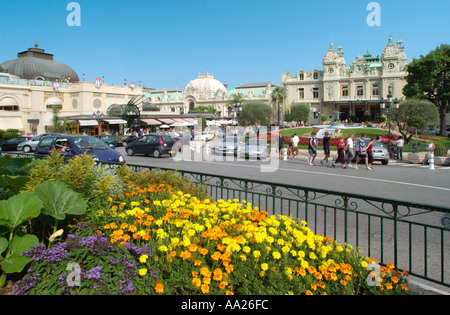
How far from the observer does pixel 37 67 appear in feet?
217

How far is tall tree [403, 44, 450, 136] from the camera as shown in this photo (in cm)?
4875

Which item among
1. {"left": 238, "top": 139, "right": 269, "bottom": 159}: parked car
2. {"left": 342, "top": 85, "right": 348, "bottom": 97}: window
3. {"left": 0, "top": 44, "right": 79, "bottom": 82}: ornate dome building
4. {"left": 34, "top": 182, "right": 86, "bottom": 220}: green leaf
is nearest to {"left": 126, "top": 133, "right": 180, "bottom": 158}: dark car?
{"left": 238, "top": 139, "right": 269, "bottom": 159}: parked car

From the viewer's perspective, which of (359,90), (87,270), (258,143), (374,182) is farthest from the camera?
(359,90)

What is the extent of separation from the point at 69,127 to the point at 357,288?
48.4 metres

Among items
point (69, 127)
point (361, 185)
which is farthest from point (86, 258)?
point (69, 127)

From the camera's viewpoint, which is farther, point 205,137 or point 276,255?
point 205,137

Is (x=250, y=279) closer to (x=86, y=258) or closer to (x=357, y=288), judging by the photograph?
(x=357, y=288)

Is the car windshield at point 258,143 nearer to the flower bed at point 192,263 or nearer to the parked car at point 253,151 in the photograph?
the parked car at point 253,151

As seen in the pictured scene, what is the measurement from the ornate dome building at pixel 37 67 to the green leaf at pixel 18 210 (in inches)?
2775

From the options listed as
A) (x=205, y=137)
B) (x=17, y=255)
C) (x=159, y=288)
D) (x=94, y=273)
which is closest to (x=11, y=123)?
(x=205, y=137)

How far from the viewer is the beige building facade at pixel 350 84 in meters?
75.4

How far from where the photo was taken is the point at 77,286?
2922mm

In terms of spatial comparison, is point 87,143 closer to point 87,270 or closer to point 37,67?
point 87,270

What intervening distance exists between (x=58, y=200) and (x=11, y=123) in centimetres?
5644
